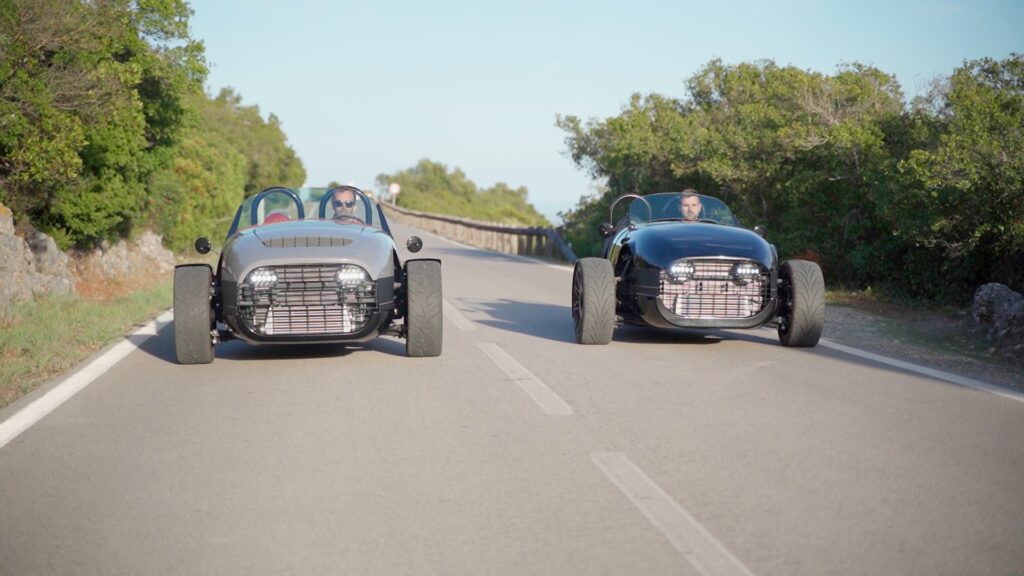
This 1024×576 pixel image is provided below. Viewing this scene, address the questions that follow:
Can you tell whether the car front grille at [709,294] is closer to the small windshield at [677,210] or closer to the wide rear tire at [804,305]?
the wide rear tire at [804,305]

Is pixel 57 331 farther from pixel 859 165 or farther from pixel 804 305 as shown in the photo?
pixel 859 165

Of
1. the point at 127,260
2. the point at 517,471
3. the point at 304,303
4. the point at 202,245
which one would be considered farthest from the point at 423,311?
the point at 127,260

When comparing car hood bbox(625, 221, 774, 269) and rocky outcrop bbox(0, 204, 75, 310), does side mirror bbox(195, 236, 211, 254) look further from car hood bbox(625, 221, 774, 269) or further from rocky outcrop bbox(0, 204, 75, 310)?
car hood bbox(625, 221, 774, 269)

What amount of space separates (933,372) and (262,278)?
5.75 m

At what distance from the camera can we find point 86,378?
8484 mm

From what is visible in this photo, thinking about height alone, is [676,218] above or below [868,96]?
below

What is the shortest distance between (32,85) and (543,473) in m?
10.5

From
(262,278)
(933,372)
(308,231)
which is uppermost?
(308,231)

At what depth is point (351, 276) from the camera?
9133mm

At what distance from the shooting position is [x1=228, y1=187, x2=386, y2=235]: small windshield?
10.7 metres

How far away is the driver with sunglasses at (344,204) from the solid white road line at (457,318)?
188cm

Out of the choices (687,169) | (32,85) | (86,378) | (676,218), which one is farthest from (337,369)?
(687,169)

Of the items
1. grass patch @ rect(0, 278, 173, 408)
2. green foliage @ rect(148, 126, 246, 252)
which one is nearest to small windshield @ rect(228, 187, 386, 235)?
grass patch @ rect(0, 278, 173, 408)

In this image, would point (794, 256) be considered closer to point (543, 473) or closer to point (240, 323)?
point (240, 323)
